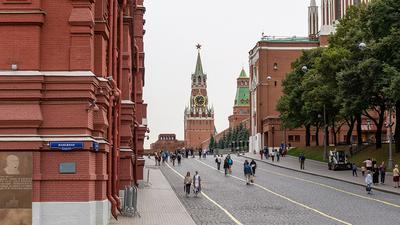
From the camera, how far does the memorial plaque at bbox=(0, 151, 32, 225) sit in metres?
18.3

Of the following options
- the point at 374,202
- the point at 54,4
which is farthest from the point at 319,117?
the point at 54,4

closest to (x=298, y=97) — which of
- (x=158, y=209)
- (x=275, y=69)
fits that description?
(x=275, y=69)

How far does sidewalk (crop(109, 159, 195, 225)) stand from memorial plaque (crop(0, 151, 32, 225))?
4.21m

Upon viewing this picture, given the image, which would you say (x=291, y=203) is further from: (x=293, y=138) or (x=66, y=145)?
(x=293, y=138)

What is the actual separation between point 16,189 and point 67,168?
128 centimetres

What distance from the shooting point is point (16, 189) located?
60.3 feet

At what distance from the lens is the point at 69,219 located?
60.6ft

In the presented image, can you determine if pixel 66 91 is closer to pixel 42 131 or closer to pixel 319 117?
pixel 42 131

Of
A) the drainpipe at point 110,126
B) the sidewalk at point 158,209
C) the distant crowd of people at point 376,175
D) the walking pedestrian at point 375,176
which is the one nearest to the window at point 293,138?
the distant crowd of people at point 376,175

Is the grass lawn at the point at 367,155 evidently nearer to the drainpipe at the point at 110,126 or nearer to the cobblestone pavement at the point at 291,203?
the cobblestone pavement at the point at 291,203

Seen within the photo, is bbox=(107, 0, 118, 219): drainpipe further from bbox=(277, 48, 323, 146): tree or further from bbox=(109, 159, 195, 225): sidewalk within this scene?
bbox=(277, 48, 323, 146): tree

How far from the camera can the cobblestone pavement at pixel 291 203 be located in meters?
25.7

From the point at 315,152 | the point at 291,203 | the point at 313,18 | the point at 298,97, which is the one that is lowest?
the point at 291,203

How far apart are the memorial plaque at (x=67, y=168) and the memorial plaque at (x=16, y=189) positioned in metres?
0.74
